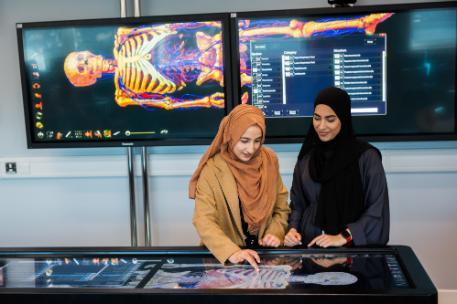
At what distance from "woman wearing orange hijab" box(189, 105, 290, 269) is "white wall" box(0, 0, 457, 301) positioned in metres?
1.23

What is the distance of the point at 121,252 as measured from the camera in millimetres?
1718

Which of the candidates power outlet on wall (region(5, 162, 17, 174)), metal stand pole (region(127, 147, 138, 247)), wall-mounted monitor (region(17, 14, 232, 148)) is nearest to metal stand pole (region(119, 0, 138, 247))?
metal stand pole (region(127, 147, 138, 247))

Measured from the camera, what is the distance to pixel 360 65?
2.91 m

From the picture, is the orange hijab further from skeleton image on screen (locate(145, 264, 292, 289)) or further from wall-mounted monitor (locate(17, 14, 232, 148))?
wall-mounted monitor (locate(17, 14, 232, 148))

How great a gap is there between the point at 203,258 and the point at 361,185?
0.70 m

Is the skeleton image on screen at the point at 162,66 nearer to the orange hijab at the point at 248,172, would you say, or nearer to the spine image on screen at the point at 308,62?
the spine image on screen at the point at 308,62

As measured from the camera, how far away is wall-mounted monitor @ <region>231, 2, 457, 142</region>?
112 inches

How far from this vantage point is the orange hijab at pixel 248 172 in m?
1.90

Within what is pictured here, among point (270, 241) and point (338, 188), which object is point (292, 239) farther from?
point (338, 188)

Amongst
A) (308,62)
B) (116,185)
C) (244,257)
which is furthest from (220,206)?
(116,185)

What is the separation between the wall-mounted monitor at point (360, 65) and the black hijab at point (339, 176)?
0.90 metres

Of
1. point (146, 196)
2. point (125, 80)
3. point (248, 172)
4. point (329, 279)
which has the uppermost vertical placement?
point (125, 80)

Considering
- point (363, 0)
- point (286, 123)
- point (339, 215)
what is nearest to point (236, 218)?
point (339, 215)

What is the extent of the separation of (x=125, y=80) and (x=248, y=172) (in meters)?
1.37
